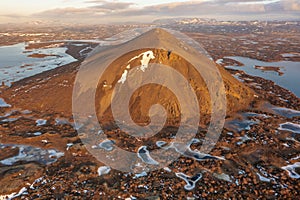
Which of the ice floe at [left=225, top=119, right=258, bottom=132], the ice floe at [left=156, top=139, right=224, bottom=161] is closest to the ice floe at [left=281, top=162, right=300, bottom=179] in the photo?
the ice floe at [left=156, top=139, right=224, bottom=161]

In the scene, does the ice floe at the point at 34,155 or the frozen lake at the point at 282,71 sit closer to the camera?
the ice floe at the point at 34,155

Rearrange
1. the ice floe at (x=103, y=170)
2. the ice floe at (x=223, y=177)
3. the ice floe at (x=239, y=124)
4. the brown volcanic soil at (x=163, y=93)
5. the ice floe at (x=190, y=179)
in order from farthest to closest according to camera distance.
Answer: the brown volcanic soil at (x=163, y=93) < the ice floe at (x=239, y=124) < the ice floe at (x=103, y=170) < the ice floe at (x=223, y=177) < the ice floe at (x=190, y=179)

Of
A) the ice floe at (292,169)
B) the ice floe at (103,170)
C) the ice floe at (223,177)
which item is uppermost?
the ice floe at (103,170)

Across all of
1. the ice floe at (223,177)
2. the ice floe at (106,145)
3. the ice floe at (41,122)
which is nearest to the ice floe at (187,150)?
the ice floe at (223,177)

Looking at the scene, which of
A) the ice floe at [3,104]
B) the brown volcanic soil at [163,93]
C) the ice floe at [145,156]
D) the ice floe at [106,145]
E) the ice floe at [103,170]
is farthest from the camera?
the ice floe at [3,104]

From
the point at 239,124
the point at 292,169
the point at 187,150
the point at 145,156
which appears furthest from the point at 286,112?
the point at 145,156

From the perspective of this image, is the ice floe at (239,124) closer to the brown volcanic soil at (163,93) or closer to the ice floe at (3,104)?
the brown volcanic soil at (163,93)

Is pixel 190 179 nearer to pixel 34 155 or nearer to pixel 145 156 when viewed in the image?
pixel 145 156
